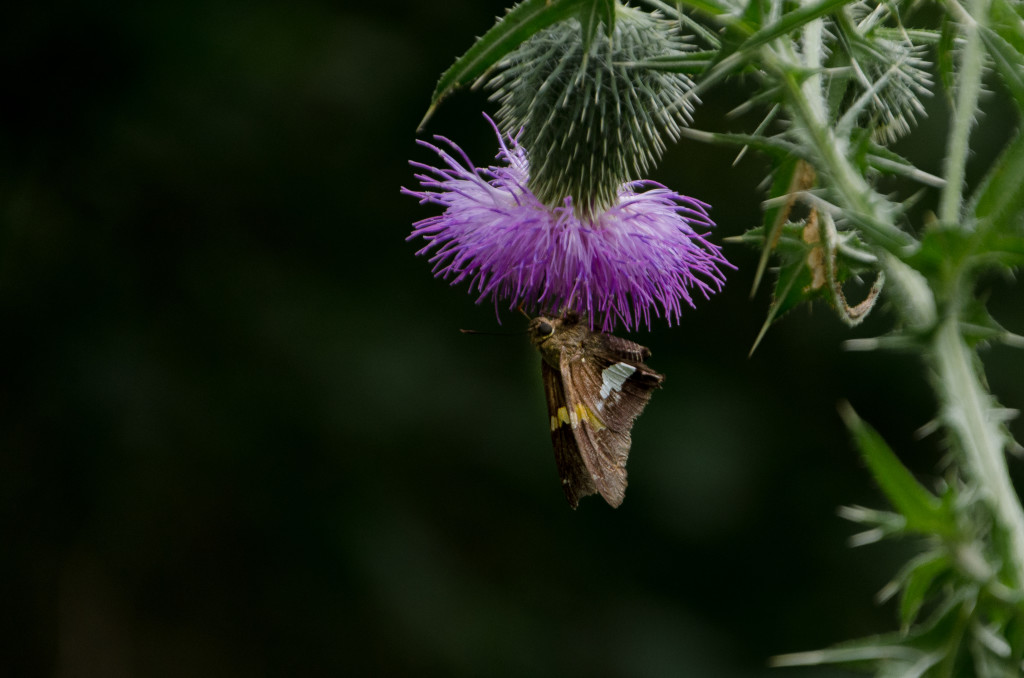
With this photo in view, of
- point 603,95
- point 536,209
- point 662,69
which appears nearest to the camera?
point 662,69

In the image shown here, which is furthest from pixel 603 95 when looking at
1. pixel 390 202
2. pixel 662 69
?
pixel 390 202

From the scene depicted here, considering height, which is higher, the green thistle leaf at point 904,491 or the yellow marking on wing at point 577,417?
the green thistle leaf at point 904,491

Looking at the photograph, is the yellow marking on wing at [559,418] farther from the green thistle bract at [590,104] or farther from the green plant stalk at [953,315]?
the green plant stalk at [953,315]

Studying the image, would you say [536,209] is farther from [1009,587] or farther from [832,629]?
[832,629]

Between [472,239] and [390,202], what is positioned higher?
[472,239]

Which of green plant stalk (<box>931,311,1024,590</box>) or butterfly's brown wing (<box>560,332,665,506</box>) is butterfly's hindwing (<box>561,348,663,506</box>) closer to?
butterfly's brown wing (<box>560,332,665,506</box>)

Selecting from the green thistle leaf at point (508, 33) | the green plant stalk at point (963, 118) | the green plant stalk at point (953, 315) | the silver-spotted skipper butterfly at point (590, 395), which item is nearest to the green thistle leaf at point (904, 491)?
the green plant stalk at point (953, 315)

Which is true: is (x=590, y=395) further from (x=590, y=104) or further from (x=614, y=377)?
(x=590, y=104)

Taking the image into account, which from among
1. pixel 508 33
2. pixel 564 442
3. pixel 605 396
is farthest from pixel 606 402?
pixel 508 33
